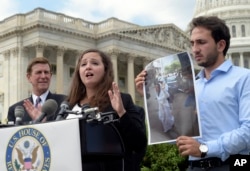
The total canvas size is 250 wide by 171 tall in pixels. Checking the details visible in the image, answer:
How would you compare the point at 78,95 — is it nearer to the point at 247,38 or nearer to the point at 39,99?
the point at 39,99

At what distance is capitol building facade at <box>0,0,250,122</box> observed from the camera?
40688 millimetres

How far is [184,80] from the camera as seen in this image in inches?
132

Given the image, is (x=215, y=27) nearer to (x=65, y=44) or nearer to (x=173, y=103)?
(x=173, y=103)

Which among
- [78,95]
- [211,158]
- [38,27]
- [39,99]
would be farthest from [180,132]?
[38,27]

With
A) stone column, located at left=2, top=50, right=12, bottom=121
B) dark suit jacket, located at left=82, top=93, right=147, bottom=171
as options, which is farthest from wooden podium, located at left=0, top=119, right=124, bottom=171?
stone column, located at left=2, top=50, right=12, bottom=121

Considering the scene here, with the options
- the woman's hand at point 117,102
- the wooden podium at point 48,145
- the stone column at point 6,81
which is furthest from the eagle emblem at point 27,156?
the stone column at point 6,81

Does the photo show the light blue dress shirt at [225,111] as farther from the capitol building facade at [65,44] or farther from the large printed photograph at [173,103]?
the capitol building facade at [65,44]

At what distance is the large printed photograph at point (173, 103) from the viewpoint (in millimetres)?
3311

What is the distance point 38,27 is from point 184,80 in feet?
122

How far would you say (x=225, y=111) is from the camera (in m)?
Result: 3.51

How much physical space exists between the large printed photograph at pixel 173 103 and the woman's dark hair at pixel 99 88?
0.59 metres

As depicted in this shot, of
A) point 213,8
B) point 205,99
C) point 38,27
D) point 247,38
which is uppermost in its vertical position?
point 213,8

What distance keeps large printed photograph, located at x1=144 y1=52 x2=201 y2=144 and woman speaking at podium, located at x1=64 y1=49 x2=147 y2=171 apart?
0.26 metres

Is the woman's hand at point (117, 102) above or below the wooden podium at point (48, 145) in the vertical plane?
above
